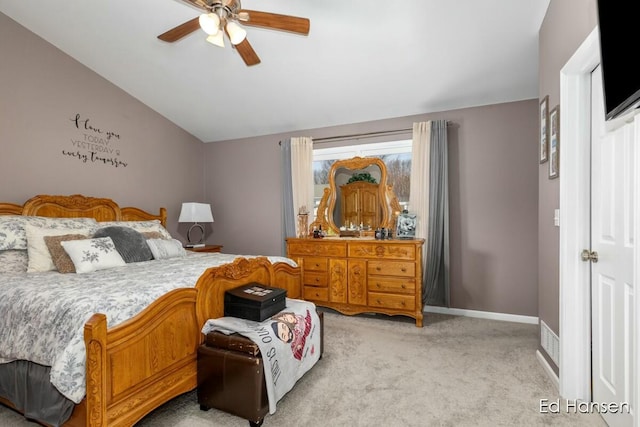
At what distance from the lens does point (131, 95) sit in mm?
3992

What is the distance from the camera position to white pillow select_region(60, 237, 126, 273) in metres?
2.39

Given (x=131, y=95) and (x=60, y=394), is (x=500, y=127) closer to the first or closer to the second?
(x=60, y=394)

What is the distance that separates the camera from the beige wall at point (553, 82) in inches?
72.7

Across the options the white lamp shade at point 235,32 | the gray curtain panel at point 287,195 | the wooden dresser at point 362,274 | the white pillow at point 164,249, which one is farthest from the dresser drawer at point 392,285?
the white lamp shade at point 235,32

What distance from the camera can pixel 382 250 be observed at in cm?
344

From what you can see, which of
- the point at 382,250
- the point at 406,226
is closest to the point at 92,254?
the point at 382,250

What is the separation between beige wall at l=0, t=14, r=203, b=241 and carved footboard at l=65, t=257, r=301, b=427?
240 cm

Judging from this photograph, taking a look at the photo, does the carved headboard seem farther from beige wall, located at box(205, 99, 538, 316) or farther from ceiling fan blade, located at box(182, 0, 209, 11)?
beige wall, located at box(205, 99, 538, 316)

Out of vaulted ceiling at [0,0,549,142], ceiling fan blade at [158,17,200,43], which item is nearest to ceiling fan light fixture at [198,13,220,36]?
ceiling fan blade at [158,17,200,43]

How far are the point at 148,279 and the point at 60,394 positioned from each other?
27.6 inches

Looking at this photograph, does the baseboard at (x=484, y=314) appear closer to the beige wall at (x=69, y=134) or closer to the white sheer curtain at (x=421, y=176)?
the white sheer curtain at (x=421, y=176)

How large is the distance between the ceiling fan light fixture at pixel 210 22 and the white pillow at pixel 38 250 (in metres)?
2.12

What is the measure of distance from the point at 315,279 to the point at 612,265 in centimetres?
270

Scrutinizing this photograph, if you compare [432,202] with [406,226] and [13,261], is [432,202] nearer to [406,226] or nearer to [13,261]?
[406,226]
